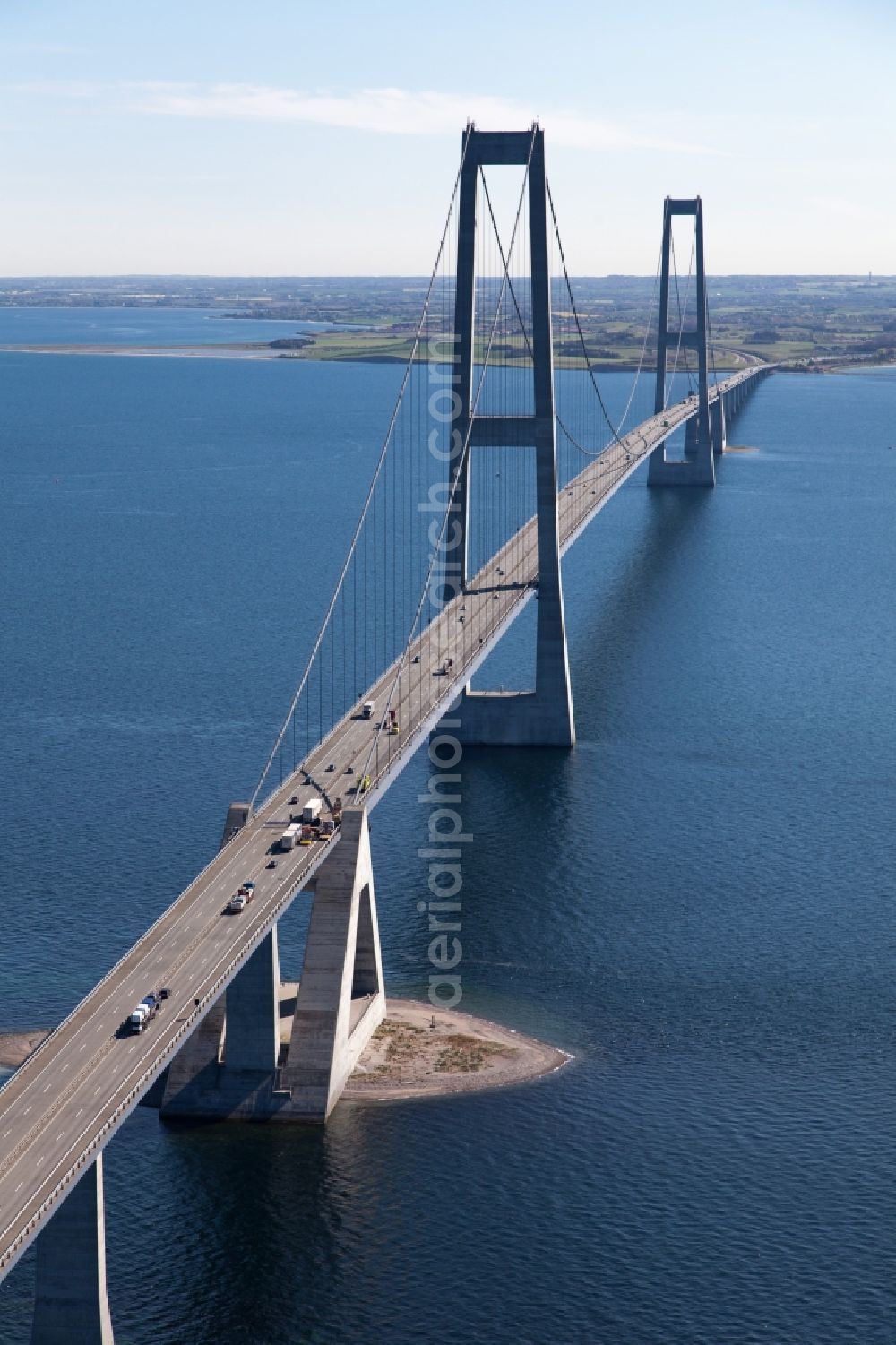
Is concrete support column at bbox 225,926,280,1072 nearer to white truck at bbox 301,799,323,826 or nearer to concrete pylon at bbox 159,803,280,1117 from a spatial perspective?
concrete pylon at bbox 159,803,280,1117

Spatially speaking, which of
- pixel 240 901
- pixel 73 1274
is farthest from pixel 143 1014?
pixel 240 901

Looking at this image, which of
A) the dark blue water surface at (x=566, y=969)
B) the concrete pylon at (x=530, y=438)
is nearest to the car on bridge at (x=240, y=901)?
the dark blue water surface at (x=566, y=969)

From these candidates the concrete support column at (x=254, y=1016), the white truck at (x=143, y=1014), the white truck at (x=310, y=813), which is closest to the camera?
the white truck at (x=143, y=1014)

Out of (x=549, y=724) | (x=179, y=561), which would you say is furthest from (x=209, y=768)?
(x=179, y=561)

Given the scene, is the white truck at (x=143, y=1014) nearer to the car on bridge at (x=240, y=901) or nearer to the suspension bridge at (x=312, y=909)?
the suspension bridge at (x=312, y=909)

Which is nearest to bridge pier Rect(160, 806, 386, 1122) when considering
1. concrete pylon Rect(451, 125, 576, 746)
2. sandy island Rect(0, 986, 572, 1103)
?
sandy island Rect(0, 986, 572, 1103)

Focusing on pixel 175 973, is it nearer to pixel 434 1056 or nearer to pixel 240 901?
pixel 240 901
